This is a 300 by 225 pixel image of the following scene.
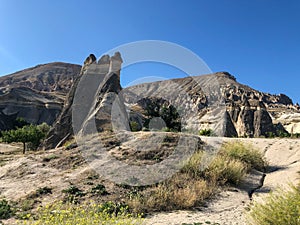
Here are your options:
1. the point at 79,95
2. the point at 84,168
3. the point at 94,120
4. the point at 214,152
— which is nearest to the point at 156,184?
the point at 84,168

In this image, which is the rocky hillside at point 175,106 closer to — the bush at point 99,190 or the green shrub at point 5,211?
the bush at point 99,190

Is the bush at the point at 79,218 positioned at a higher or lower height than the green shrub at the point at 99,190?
higher

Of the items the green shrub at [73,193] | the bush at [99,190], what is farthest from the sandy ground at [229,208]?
the green shrub at [73,193]

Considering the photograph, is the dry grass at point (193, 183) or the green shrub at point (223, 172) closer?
the dry grass at point (193, 183)

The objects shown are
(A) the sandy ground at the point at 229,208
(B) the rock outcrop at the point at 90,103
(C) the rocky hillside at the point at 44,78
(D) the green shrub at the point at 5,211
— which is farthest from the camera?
(C) the rocky hillside at the point at 44,78

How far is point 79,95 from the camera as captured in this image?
19750 millimetres

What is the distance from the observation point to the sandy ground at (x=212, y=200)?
19.1ft

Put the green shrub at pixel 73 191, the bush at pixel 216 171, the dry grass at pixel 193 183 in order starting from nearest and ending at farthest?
1. the dry grass at pixel 193 183
2. the green shrub at pixel 73 191
3. the bush at pixel 216 171

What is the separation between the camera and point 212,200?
7223 mm

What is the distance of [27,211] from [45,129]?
82.0ft

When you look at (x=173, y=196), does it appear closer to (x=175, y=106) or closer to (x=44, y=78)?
(x=175, y=106)

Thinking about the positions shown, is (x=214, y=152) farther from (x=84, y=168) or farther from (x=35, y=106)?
(x=35, y=106)

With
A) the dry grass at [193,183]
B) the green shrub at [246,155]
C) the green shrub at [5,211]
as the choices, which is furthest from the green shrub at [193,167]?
the green shrub at [5,211]

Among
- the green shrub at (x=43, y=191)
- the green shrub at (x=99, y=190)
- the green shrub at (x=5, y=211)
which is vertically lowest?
the green shrub at (x=5, y=211)
